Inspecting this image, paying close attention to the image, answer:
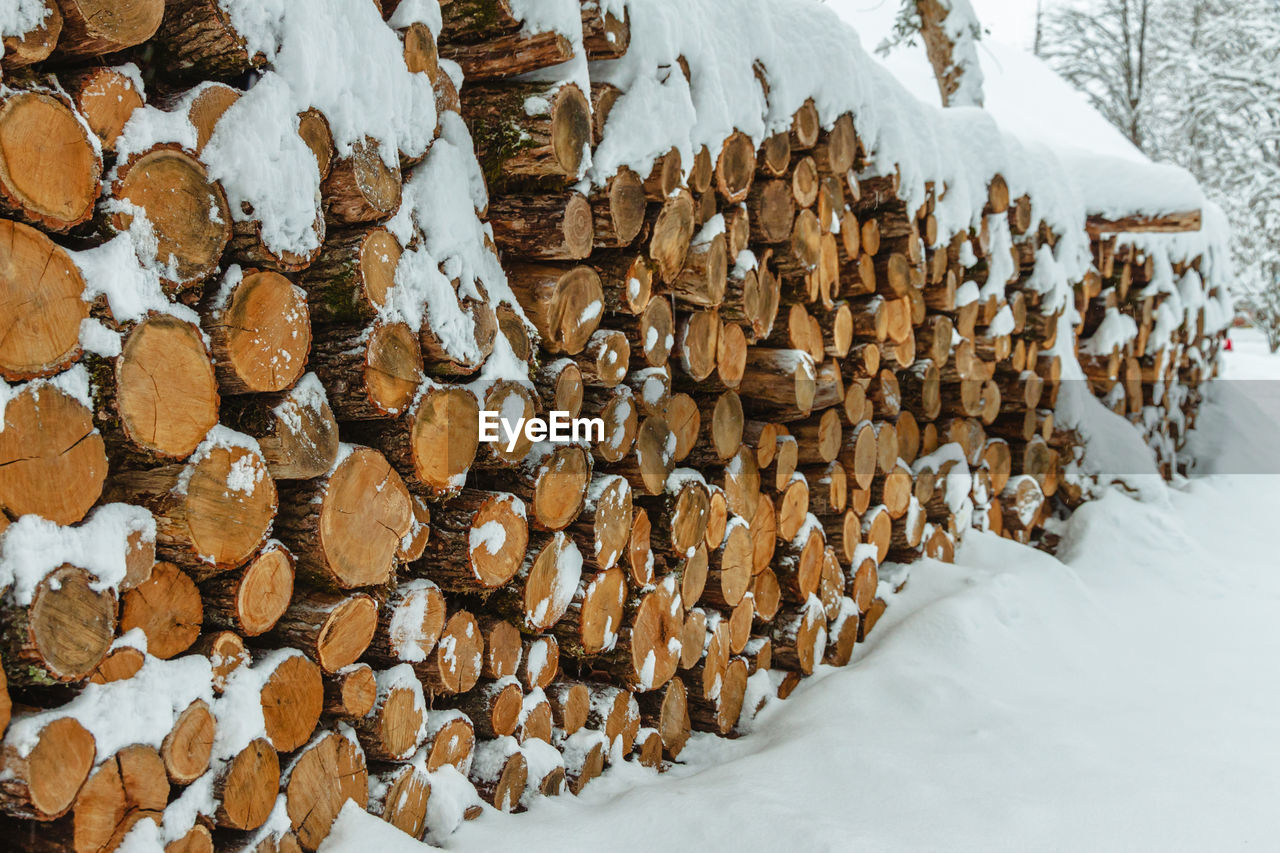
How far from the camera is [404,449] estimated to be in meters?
1.71

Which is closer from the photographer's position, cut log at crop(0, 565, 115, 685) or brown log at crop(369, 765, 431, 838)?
cut log at crop(0, 565, 115, 685)

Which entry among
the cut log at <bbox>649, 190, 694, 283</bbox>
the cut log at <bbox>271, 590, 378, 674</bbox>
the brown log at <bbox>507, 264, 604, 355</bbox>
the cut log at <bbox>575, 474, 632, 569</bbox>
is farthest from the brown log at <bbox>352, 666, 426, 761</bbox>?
the cut log at <bbox>649, 190, 694, 283</bbox>

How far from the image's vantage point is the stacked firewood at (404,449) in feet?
3.98

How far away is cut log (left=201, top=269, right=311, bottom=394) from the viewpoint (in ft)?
4.61

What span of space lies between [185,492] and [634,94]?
140 centimetres

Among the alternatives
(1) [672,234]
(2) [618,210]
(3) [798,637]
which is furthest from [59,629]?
(3) [798,637]

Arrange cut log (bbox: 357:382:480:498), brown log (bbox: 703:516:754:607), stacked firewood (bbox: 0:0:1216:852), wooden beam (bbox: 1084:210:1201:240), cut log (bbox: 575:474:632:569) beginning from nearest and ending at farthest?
stacked firewood (bbox: 0:0:1216:852) → cut log (bbox: 357:382:480:498) → cut log (bbox: 575:474:632:569) → brown log (bbox: 703:516:754:607) → wooden beam (bbox: 1084:210:1201:240)

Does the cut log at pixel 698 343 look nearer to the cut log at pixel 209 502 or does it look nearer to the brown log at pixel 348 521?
the brown log at pixel 348 521

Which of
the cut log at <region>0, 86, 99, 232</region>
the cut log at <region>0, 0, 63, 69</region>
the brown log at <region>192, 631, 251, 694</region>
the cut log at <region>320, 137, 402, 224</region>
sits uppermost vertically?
the cut log at <region>0, 0, 63, 69</region>

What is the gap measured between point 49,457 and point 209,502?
24cm

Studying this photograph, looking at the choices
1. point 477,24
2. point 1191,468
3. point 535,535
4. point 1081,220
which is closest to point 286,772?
point 535,535

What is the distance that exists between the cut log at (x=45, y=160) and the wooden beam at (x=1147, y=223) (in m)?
4.83

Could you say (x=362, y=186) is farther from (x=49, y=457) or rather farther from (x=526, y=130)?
(x=49, y=457)

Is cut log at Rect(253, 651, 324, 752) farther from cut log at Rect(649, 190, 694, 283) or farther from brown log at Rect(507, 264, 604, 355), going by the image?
cut log at Rect(649, 190, 694, 283)
